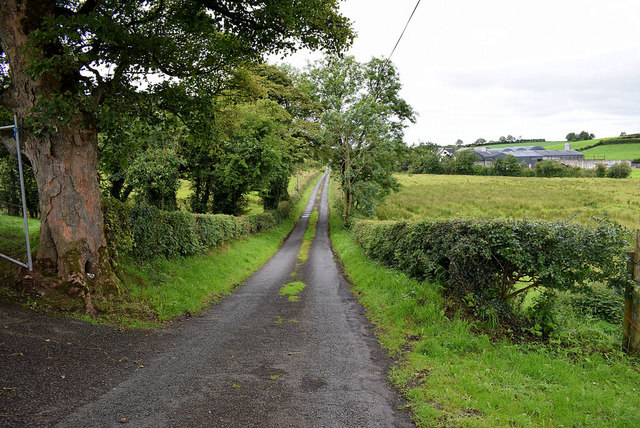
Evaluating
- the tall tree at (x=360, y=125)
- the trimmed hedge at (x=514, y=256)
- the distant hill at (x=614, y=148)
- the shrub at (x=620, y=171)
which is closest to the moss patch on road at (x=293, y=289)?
the trimmed hedge at (x=514, y=256)

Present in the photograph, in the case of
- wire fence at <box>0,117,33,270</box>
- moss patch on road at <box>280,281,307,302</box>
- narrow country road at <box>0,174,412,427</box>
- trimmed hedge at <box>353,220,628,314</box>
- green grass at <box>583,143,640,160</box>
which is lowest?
moss patch on road at <box>280,281,307,302</box>

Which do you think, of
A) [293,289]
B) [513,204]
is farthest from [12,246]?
[513,204]

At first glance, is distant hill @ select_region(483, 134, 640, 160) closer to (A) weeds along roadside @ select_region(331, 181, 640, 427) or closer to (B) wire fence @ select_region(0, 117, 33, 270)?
(A) weeds along roadside @ select_region(331, 181, 640, 427)

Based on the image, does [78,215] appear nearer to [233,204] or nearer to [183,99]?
[183,99]

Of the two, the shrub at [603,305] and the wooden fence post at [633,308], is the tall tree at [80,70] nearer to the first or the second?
the wooden fence post at [633,308]

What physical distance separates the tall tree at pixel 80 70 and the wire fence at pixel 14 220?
10.4 inches

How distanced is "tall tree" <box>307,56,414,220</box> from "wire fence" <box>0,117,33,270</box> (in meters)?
22.0

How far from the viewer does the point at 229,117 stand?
10984 mm

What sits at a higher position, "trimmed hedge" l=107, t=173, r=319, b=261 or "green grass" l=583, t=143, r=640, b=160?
"green grass" l=583, t=143, r=640, b=160

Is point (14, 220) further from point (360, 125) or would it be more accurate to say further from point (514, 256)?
point (360, 125)

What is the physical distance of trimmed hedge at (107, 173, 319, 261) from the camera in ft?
27.8

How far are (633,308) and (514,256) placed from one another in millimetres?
1709

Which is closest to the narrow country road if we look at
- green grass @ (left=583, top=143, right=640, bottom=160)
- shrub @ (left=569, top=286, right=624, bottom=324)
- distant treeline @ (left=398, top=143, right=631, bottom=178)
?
shrub @ (left=569, top=286, right=624, bottom=324)

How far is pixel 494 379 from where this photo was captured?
4645 mm
